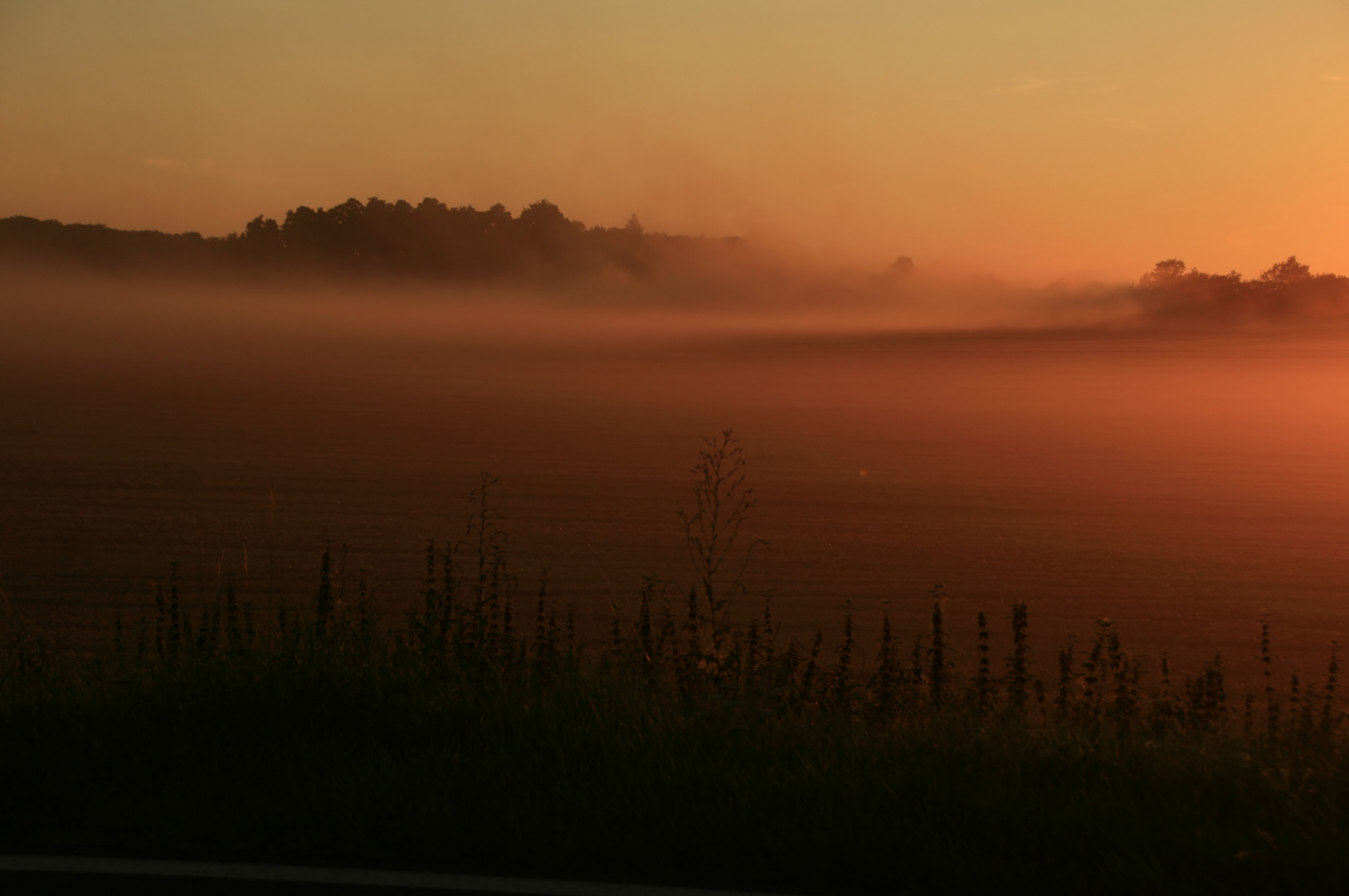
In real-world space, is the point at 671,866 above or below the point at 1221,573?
above

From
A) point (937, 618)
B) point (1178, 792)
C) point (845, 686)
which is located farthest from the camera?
point (937, 618)

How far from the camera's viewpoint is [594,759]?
4188 mm

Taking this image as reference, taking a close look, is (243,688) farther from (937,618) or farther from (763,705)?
(937,618)

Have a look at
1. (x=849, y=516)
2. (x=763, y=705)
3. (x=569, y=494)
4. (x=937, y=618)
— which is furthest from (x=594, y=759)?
(x=569, y=494)

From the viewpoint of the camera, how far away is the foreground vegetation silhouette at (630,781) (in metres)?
3.50

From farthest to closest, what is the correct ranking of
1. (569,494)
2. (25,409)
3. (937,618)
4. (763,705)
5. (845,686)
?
(25,409), (569,494), (937,618), (845,686), (763,705)

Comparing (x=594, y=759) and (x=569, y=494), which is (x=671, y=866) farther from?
(x=569, y=494)

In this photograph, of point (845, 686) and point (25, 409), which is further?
point (25, 409)

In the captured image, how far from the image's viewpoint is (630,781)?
12.9 feet

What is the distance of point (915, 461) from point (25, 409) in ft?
92.9

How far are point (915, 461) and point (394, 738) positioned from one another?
83.7ft

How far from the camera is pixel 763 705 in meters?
5.09

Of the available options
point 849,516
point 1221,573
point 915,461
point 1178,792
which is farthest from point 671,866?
point 915,461

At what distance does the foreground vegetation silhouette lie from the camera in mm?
3498
